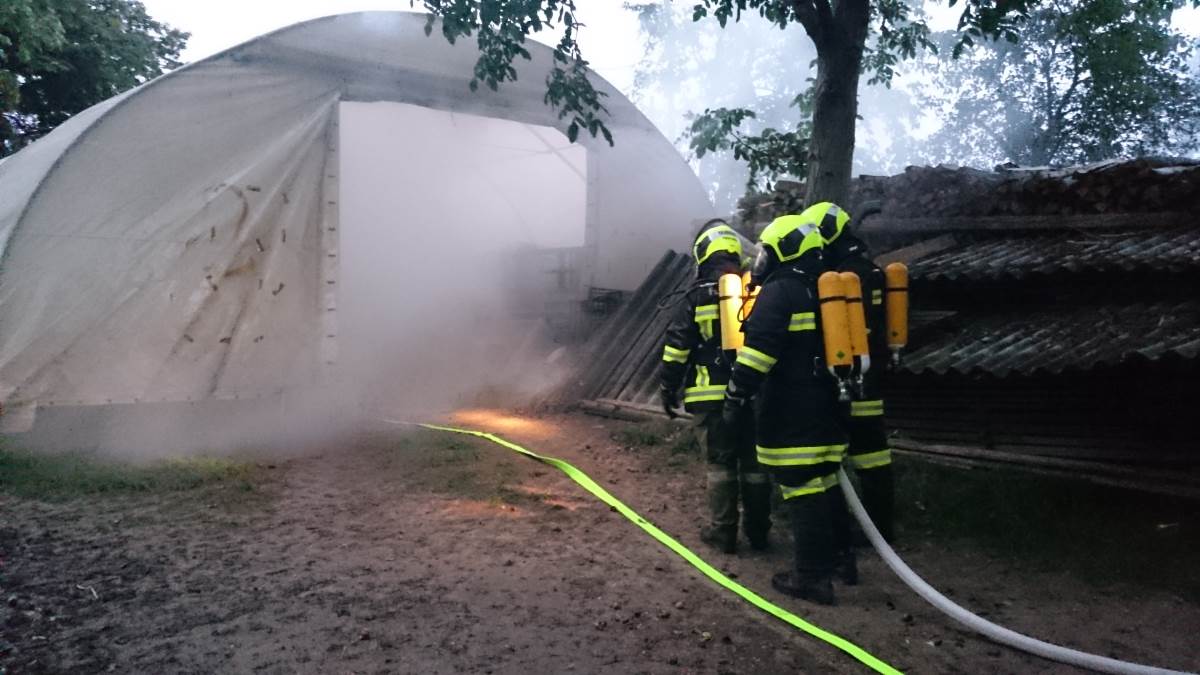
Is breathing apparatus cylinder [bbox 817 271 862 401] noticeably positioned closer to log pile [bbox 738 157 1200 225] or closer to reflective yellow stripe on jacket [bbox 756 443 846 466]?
reflective yellow stripe on jacket [bbox 756 443 846 466]

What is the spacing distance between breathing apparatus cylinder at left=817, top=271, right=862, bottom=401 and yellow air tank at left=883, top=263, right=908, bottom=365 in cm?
82

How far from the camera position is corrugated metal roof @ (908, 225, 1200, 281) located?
18.1 ft

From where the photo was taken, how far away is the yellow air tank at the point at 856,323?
410 centimetres

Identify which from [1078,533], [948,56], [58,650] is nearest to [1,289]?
[58,650]

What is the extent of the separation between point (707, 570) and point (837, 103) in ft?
12.4

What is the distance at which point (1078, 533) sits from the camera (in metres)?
4.95

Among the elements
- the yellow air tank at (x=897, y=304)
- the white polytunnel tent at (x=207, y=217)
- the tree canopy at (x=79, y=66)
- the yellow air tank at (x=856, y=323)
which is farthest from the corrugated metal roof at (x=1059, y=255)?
the tree canopy at (x=79, y=66)

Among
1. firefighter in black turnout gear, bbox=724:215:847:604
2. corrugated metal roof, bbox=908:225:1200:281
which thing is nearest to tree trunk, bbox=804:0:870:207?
corrugated metal roof, bbox=908:225:1200:281

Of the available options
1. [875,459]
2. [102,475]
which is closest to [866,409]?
[875,459]

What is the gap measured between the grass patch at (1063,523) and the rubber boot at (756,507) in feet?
3.48

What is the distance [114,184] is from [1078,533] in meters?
8.17

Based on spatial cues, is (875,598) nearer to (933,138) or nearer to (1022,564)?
(1022,564)

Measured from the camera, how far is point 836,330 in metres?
4.06

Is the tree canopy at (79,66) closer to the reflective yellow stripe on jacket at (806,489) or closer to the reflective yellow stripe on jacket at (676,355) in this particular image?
the reflective yellow stripe on jacket at (676,355)
